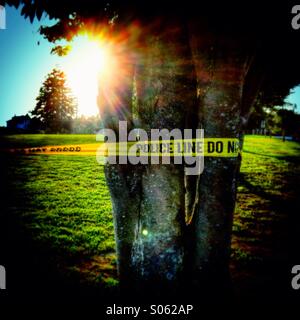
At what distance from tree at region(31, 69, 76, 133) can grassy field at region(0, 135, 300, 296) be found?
40.6 metres

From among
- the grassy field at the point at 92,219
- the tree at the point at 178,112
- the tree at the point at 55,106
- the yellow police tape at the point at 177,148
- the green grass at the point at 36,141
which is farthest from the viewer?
the tree at the point at 55,106

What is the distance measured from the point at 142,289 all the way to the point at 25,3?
4033 mm

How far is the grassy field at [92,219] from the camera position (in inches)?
195

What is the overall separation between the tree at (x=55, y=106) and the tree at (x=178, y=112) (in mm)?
50884

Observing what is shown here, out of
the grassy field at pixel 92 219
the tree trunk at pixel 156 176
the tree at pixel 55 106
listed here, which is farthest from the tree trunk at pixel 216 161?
the tree at pixel 55 106

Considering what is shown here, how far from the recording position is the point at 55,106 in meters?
53.3

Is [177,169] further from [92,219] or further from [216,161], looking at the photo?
[92,219]

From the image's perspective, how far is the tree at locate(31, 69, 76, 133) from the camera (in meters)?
51.9

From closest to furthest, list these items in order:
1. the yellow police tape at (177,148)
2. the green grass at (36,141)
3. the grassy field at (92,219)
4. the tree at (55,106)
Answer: the yellow police tape at (177,148) → the grassy field at (92,219) → the green grass at (36,141) → the tree at (55,106)

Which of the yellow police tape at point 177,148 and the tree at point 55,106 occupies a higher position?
the tree at point 55,106

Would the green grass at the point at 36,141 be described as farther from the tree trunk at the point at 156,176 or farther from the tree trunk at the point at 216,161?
the tree trunk at the point at 216,161

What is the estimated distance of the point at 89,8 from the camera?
3.02 m

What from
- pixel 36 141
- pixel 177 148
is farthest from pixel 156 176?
pixel 36 141
